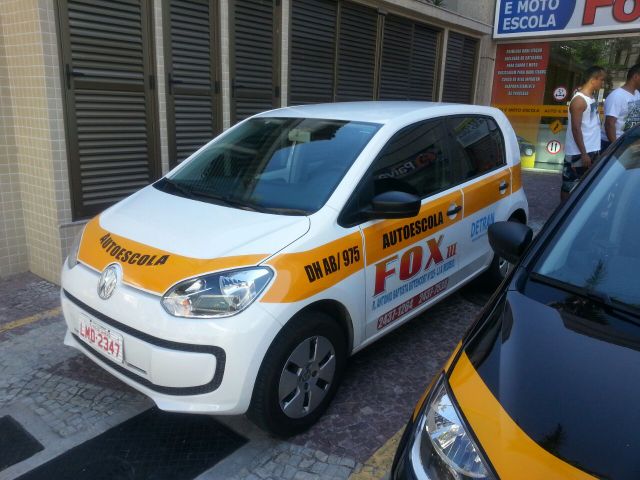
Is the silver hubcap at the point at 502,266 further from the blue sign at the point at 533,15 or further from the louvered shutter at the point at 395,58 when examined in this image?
the blue sign at the point at 533,15

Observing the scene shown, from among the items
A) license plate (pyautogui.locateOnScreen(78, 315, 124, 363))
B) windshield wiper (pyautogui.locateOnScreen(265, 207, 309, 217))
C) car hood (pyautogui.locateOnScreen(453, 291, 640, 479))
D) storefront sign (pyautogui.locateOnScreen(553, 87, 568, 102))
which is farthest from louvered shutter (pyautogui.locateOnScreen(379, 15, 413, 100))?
car hood (pyautogui.locateOnScreen(453, 291, 640, 479))

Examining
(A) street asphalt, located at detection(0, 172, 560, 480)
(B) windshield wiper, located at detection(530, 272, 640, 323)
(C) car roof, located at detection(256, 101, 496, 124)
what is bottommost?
(A) street asphalt, located at detection(0, 172, 560, 480)

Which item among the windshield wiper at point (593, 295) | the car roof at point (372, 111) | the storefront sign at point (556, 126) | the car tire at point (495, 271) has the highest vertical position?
the car roof at point (372, 111)

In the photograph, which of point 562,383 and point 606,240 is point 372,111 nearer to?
point 606,240

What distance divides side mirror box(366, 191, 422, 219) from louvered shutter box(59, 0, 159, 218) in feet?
9.78

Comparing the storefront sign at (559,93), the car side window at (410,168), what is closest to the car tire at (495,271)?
the car side window at (410,168)

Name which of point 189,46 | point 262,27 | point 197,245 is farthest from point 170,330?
point 262,27

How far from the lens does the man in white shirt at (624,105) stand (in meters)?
5.60

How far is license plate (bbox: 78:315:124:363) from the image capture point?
2.53m

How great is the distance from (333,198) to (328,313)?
2.03 ft

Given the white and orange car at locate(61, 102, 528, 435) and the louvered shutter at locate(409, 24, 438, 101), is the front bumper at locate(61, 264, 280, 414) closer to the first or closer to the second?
the white and orange car at locate(61, 102, 528, 435)

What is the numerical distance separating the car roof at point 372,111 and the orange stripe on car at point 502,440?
2.08m

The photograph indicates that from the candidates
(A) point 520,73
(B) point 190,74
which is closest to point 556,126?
Result: (A) point 520,73

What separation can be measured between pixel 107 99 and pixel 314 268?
316cm
